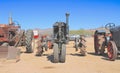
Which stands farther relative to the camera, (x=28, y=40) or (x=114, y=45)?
(x=28, y=40)

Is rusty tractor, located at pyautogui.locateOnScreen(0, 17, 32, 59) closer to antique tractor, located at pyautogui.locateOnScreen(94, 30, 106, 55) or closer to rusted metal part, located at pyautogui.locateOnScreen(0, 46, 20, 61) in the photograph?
rusted metal part, located at pyautogui.locateOnScreen(0, 46, 20, 61)

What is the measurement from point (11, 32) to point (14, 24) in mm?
953

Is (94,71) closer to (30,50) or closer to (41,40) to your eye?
(41,40)

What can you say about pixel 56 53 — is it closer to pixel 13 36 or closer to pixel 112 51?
pixel 112 51

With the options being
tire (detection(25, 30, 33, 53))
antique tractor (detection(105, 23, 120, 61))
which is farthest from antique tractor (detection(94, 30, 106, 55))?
tire (detection(25, 30, 33, 53))

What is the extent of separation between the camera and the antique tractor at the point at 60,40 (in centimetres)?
1331

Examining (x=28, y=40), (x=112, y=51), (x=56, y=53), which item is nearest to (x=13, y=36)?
(x=28, y=40)

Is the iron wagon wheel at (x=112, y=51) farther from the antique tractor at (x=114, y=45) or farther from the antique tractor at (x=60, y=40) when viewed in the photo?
the antique tractor at (x=60, y=40)

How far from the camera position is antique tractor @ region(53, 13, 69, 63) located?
13.3 metres

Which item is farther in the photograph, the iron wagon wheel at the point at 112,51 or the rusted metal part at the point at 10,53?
the rusted metal part at the point at 10,53

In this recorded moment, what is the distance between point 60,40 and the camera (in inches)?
571

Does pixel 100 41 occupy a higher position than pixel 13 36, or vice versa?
pixel 13 36

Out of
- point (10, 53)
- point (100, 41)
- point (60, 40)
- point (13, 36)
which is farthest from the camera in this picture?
point (13, 36)

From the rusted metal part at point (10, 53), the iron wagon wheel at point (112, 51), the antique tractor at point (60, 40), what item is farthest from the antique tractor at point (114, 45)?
the rusted metal part at point (10, 53)
